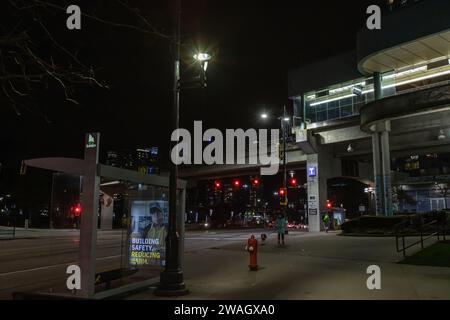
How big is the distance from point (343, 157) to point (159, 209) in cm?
4114

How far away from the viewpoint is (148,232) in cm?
1166

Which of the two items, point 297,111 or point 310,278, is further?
point 297,111

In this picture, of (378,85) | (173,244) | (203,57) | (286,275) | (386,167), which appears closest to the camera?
(173,244)

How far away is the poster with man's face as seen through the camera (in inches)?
453

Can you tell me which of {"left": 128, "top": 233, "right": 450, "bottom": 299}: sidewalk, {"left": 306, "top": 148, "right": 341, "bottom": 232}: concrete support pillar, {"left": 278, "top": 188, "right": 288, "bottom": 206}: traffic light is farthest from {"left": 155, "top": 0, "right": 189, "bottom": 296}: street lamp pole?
{"left": 306, "top": 148, "right": 341, "bottom": 232}: concrete support pillar

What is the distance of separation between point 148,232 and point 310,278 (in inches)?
178

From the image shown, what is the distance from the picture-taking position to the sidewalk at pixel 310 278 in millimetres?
9734

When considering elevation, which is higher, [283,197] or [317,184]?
[317,184]

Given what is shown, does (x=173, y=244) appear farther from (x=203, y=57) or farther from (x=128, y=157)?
(x=128, y=157)

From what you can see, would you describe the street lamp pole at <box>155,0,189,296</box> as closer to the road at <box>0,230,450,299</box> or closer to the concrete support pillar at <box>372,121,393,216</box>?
the road at <box>0,230,450,299</box>

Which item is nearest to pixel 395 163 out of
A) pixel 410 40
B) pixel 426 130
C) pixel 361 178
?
pixel 361 178

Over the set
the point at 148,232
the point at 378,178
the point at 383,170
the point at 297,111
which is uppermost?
the point at 297,111

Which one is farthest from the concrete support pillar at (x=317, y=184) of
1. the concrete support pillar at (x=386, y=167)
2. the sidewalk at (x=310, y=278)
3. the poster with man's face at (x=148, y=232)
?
the poster with man's face at (x=148, y=232)

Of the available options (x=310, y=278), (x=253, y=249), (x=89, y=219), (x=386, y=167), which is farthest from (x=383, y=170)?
(x=89, y=219)
